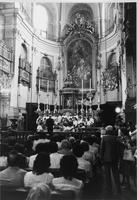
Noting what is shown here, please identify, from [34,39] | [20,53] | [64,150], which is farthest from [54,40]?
[64,150]

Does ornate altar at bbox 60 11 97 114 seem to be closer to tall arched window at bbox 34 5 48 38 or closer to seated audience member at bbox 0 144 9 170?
tall arched window at bbox 34 5 48 38

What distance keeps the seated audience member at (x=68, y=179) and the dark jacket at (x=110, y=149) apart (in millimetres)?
1115

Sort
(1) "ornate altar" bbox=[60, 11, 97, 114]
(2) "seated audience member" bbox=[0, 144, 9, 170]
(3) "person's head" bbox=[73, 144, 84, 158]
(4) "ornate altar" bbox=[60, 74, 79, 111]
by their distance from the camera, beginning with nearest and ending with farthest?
(2) "seated audience member" bbox=[0, 144, 9, 170]
(3) "person's head" bbox=[73, 144, 84, 158]
(1) "ornate altar" bbox=[60, 11, 97, 114]
(4) "ornate altar" bbox=[60, 74, 79, 111]

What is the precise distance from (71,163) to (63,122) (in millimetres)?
4307

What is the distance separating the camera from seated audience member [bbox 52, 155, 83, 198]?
2246 millimetres

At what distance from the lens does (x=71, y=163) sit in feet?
8.02

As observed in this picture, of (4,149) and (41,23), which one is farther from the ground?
(41,23)

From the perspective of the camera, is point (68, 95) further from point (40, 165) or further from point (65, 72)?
point (40, 165)

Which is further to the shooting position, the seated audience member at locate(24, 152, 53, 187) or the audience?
the audience

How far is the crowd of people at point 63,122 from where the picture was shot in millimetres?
5864

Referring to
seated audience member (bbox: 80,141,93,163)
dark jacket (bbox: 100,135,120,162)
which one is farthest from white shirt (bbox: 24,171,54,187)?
dark jacket (bbox: 100,135,120,162)

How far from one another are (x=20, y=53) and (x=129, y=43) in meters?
3.72

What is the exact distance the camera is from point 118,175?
3.46m

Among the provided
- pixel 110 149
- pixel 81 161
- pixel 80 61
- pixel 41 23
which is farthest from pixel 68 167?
pixel 80 61
